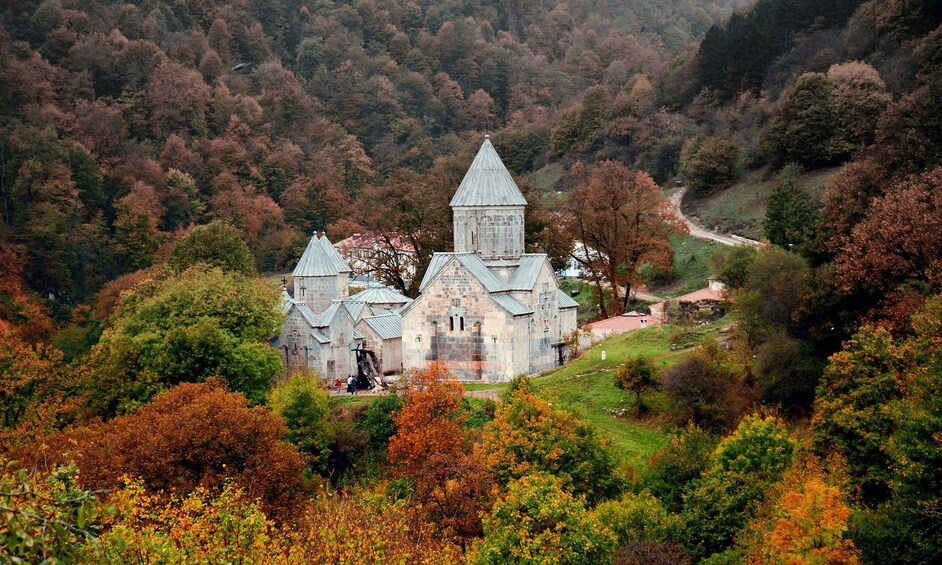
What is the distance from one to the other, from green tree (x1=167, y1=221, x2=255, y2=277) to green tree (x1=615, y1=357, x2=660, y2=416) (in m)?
19.2

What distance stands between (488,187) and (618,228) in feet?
29.3

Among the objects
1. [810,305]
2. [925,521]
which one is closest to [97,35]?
[810,305]

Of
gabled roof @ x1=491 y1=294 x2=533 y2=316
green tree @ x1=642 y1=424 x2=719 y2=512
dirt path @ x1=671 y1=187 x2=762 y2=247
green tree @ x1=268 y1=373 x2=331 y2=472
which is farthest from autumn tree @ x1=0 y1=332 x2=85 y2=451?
dirt path @ x1=671 y1=187 x2=762 y2=247

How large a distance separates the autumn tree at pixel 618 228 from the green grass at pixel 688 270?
1.91 metres

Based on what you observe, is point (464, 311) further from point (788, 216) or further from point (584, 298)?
point (584, 298)

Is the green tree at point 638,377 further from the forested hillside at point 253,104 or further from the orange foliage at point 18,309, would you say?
the orange foliage at point 18,309

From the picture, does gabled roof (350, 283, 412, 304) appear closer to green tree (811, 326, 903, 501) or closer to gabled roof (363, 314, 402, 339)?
gabled roof (363, 314, 402, 339)

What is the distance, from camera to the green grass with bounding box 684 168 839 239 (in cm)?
4644

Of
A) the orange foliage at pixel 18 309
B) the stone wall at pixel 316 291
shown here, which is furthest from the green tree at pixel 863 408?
the orange foliage at pixel 18 309

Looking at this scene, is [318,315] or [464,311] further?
[318,315]

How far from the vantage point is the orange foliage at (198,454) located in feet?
67.7

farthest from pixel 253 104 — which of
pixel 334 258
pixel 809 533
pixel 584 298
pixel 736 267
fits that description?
pixel 809 533

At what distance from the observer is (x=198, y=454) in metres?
21.4

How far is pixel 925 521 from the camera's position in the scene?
15797mm
